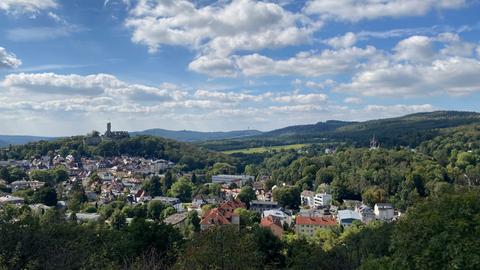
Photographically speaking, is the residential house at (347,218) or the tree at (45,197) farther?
the tree at (45,197)

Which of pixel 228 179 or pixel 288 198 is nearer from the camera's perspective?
pixel 288 198

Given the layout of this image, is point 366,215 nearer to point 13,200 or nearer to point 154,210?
point 154,210

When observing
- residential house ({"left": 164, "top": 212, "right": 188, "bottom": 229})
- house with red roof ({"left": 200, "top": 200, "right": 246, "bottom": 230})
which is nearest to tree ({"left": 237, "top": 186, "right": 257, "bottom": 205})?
house with red roof ({"left": 200, "top": 200, "right": 246, "bottom": 230})

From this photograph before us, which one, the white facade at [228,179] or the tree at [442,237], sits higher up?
the tree at [442,237]

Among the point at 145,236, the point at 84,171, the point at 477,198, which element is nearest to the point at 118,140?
the point at 84,171

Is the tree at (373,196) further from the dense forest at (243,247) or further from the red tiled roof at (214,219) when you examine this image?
the dense forest at (243,247)

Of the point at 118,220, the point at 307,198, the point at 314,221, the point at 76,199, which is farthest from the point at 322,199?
the point at 118,220

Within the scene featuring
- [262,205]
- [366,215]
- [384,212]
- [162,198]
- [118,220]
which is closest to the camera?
[118,220]

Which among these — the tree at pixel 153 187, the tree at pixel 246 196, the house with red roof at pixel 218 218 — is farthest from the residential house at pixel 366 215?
the tree at pixel 153 187
